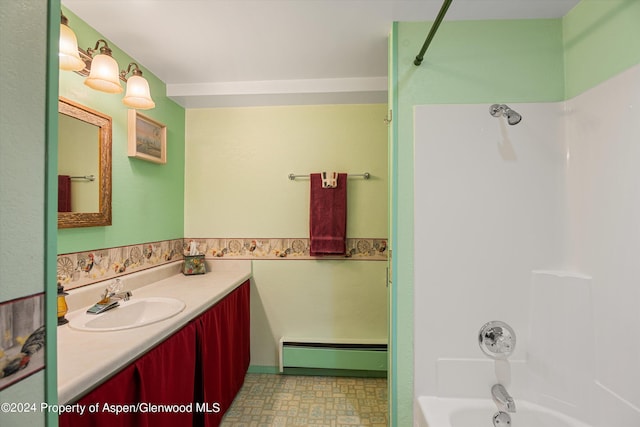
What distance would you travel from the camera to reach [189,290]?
1760 millimetres

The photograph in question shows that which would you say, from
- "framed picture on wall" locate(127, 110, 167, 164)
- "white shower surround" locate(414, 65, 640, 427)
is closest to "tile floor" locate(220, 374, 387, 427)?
"white shower surround" locate(414, 65, 640, 427)

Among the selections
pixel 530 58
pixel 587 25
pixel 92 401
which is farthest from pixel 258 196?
pixel 587 25

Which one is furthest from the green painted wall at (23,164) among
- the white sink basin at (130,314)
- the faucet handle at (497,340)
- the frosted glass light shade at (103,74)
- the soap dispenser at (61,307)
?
the faucet handle at (497,340)

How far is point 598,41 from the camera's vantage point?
1.19m

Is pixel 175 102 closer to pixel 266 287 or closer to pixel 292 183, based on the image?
pixel 292 183

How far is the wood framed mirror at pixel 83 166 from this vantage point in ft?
4.46

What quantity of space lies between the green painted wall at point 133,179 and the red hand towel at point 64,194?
0.12 metres

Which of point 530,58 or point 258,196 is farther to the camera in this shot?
point 258,196

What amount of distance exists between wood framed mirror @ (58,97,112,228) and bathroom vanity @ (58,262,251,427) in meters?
0.40

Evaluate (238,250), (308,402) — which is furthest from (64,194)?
(308,402)

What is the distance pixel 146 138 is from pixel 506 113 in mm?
2179

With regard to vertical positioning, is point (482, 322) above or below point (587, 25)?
below

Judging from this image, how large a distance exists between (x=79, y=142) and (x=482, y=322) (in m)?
2.28

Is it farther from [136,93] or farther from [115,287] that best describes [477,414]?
[136,93]
